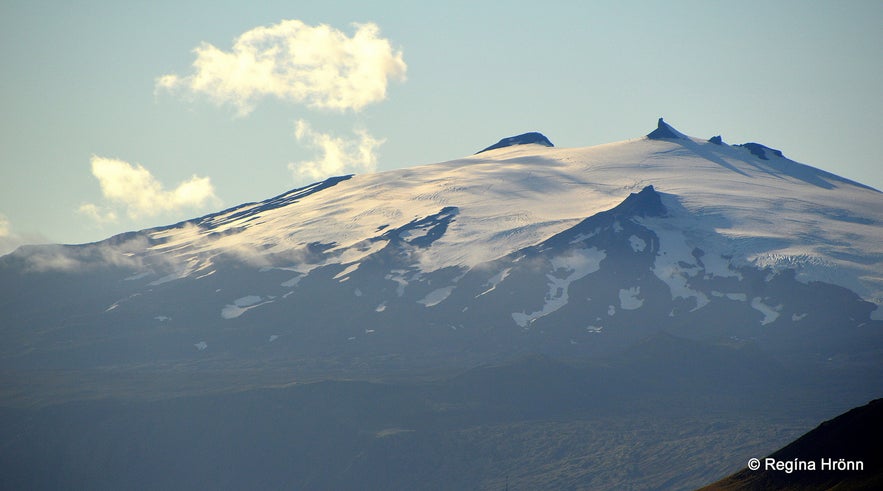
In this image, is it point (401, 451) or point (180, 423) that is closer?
point (401, 451)

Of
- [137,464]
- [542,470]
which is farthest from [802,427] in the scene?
[137,464]

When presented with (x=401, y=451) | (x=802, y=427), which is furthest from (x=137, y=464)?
(x=802, y=427)

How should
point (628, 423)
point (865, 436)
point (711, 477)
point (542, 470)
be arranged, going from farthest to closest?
point (628, 423) < point (542, 470) < point (711, 477) < point (865, 436)

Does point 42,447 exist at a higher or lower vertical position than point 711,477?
higher

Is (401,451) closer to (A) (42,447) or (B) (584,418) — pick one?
(B) (584,418)

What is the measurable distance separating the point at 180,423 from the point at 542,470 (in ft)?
210

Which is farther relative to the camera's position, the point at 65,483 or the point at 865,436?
the point at 65,483

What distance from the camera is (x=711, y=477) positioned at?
163 metres

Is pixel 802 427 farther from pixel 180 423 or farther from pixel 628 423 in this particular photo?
pixel 180 423

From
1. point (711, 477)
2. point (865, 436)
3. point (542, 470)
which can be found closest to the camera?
point (865, 436)

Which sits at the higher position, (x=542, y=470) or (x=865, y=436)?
(x=865, y=436)

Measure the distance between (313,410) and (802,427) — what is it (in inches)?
3095

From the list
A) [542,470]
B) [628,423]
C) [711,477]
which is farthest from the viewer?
[628,423]

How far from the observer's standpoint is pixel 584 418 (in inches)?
7589
